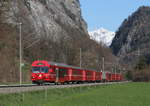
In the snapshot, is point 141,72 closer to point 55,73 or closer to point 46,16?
point 46,16

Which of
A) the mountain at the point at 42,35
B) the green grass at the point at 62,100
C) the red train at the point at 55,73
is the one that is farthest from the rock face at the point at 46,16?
the green grass at the point at 62,100

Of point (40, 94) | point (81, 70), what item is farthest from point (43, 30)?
point (40, 94)

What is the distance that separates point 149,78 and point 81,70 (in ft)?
229

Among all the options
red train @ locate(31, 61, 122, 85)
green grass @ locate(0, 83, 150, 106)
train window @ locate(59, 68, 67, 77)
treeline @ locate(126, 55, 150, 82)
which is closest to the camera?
green grass @ locate(0, 83, 150, 106)

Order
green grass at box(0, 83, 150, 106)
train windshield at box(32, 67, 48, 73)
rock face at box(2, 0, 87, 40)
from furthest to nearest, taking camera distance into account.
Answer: rock face at box(2, 0, 87, 40), train windshield at box(32, 67, 48, 73), green grass at box(0, 83, 150, 106)

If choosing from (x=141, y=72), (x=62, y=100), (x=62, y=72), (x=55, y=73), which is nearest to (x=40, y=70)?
(x=55, y=73)

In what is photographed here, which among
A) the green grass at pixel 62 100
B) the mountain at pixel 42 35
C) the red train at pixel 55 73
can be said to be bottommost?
the green grass at pixel 62 100

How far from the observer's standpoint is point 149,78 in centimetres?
13612

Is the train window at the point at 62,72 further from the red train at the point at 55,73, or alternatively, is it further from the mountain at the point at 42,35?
Answer: the mountain at the point at 42,35

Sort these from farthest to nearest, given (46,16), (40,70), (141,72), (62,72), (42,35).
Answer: (141,72)
(46,16)
(42,35)
(62,72)
(40,70)

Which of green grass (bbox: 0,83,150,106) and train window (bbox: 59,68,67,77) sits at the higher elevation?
train window (bbox: 59,68,67,77)

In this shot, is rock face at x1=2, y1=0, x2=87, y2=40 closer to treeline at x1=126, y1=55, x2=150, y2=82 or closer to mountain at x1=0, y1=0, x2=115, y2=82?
mountain at x1=0, y1=0, x2=115, y2=82

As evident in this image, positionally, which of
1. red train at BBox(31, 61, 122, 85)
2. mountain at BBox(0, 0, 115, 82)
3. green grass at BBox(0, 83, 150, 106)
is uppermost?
mountain at BBox(0, 0, 115, 82)

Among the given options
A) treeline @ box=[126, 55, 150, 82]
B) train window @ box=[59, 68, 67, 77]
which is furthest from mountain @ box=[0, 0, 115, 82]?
treeline @ box=[126, 55, 150, 82]
